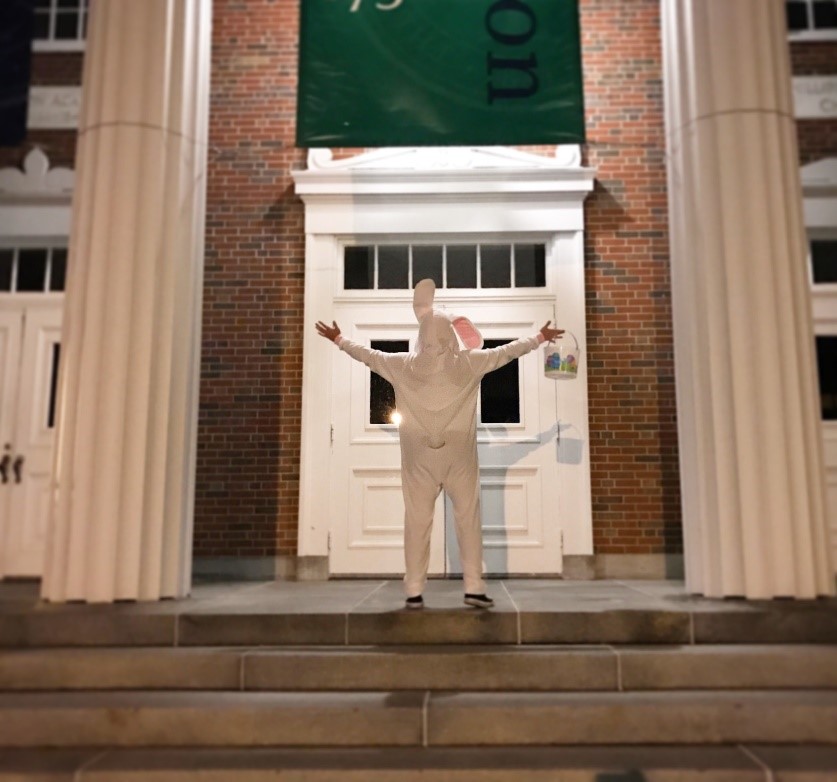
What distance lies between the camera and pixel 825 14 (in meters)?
7.11

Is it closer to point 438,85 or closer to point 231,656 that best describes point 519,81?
point 438,85

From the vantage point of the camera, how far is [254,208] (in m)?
7.03

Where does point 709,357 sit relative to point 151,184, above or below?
below

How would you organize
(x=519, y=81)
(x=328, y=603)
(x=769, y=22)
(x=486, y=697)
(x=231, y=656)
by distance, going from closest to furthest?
(x=486, y=697), (x=231, y=656), (x=328, y=603), (x=769, y=22), (x=519, y=81)

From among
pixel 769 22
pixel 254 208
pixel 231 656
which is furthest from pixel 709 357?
pixel 254 208

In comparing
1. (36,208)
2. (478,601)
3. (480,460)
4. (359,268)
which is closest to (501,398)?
(480,460)

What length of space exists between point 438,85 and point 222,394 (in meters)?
3.34

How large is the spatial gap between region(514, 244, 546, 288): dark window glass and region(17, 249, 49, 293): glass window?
4.55m

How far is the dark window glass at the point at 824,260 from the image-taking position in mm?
6875

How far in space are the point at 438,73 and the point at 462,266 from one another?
189 centimetres

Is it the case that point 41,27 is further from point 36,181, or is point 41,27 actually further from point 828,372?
point 828,372

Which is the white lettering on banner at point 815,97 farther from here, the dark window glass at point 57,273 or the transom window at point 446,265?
the dark window glass at point 57,273

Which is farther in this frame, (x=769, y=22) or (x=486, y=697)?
(x=769, y=22)

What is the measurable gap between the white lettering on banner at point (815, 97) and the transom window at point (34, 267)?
23.6 ft
